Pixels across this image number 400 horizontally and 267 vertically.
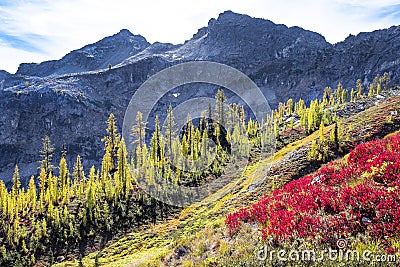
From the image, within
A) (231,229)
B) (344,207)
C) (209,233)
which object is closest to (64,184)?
(209,233)

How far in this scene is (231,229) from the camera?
1753 centimetres

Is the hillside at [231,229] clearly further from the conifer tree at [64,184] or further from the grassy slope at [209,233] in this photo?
the conifer tree at [64,184]

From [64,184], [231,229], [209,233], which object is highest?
[231,229]

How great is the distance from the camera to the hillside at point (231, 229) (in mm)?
13966

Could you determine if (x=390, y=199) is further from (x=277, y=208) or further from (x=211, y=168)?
(x=211, y=168)

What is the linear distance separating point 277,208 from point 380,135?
28.9 m

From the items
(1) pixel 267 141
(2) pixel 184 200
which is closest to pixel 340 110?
(1) pixel 267 141

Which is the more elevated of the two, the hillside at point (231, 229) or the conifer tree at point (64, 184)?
the hillside at point (231, 229)

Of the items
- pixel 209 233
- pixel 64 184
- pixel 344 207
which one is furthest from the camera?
pixel 64 184

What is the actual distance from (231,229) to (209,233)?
74.9 inches

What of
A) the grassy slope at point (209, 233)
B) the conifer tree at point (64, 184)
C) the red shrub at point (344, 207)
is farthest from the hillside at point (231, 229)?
the conifer tree at point (64, 184)

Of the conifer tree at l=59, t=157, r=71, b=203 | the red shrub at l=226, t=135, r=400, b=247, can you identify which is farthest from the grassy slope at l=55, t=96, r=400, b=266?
the conifer tree at l=59, t=157, r=71, b=203

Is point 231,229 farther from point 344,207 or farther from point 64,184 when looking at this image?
point 64,184

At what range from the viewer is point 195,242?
18.1m
